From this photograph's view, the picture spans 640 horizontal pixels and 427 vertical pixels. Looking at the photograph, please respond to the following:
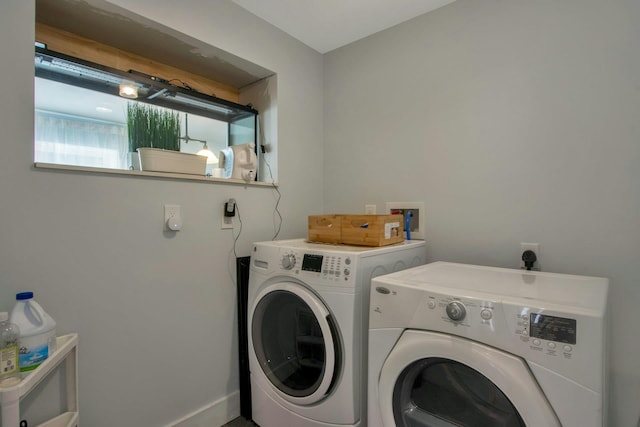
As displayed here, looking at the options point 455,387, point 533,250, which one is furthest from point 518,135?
point 455,387

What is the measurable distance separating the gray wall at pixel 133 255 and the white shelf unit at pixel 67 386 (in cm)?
7

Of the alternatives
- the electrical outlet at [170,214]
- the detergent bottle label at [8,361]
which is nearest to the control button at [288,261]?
the electrical outlet at [170,214]

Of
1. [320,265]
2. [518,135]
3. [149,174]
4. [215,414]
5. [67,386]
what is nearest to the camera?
[67,386]

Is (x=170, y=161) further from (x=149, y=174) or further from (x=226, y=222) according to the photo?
(x=226, y=222)

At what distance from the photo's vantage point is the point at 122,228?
136cm

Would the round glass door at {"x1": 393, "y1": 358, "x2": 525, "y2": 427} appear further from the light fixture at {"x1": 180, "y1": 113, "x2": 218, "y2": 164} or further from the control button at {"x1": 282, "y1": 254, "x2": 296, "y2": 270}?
the light fixture at {"x1": 180, "y1": 113, "x2": 218, "y2": 164}

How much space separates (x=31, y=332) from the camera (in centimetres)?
100

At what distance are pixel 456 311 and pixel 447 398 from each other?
0.33 meters

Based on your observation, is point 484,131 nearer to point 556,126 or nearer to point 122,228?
point 556,126

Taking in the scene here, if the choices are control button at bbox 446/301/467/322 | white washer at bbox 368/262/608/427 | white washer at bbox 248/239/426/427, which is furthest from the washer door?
control button at bbox 446/301/467/322

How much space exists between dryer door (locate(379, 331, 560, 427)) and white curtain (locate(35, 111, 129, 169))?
1.49m

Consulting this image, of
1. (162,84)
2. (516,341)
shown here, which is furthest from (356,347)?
(162,84)

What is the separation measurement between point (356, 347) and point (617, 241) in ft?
3.86

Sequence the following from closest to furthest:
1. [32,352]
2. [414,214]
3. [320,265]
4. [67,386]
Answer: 1. [32,352]
2. [67,386]
3. [320,265]
4. [414,214]
